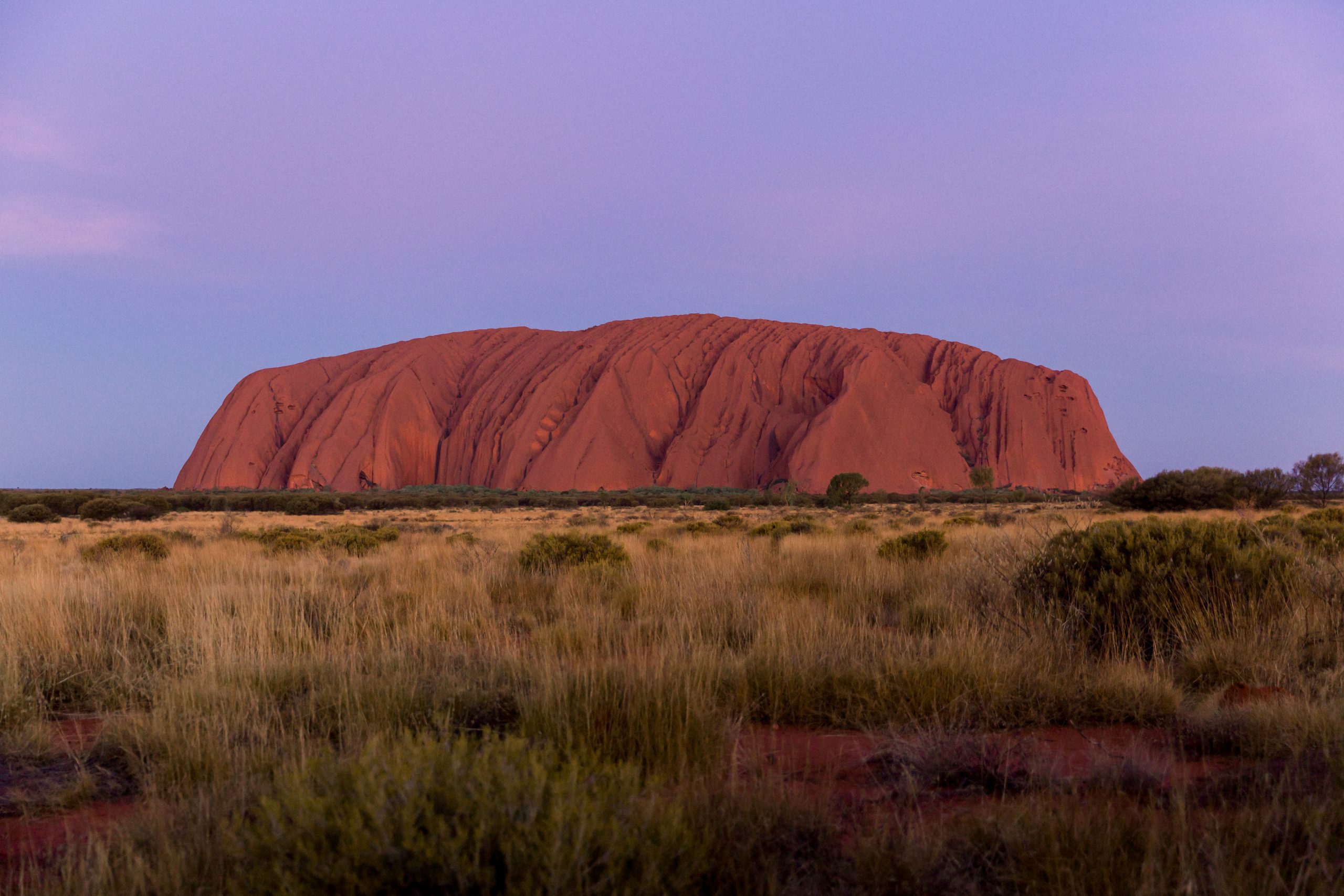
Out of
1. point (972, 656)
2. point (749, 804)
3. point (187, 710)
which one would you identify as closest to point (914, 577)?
point (972, 656)

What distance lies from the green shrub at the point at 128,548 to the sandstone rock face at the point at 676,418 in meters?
50.7

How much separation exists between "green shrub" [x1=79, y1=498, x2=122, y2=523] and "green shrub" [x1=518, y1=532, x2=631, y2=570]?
2768 cm

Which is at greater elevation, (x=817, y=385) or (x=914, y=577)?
(x=817, y=385)

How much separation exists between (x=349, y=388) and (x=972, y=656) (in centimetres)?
7960

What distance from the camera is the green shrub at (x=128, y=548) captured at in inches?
444

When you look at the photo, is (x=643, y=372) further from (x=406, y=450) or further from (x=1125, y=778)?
(x=1125, y=778)

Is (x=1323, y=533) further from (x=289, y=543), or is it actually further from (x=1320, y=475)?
(x=1320, y=475)

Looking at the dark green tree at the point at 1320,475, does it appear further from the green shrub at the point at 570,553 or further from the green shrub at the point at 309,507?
the green shrub at the point at 309,507

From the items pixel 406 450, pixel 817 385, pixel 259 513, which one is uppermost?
pixel 817 385

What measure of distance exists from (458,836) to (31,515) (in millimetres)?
35124

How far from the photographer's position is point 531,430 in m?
68.9

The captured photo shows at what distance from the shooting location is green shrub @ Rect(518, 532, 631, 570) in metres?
9.36

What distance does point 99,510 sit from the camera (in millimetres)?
29281

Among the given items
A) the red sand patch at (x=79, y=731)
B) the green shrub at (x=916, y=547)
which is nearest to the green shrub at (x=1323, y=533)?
the green shrub at (x=916, y=547)
